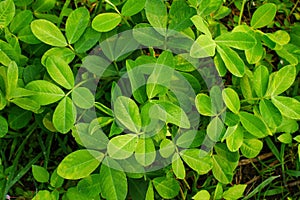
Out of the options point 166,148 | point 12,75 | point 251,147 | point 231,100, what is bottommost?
point 251,147

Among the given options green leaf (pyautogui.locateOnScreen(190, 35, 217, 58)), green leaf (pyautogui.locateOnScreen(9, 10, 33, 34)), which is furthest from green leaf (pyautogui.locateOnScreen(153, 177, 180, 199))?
green leaf (pyautogui.locateOnScreen(9, 10, 33, 34))

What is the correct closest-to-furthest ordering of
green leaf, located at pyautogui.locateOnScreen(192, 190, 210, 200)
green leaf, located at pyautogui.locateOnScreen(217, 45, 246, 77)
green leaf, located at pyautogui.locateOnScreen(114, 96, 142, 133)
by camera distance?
green leaf, located at pyautogui.locateOnScreen(114, 96, 142, 133) → green leaf, located at pyautogui.locateOnScreen(217, 45, 246, 77) → green leaf, located at pyautogui.locateOnScreen(192, 190, 210, 200)

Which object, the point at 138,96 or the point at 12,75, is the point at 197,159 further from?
the point at 12,75

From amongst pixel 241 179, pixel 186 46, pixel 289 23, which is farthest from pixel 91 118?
pixel 289 23

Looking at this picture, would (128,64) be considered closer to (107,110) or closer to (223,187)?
(107,110)

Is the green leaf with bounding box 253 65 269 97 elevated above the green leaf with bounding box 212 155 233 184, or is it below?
above

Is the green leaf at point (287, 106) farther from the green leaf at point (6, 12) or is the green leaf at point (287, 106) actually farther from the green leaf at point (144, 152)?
the green leaf at point (6, 12)

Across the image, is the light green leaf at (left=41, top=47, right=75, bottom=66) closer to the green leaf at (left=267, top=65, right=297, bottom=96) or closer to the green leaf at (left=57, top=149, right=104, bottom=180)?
the green leaf at (left=57, top=149, right=104, bottom=180)

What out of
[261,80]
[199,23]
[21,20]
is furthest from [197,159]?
[21,20]
